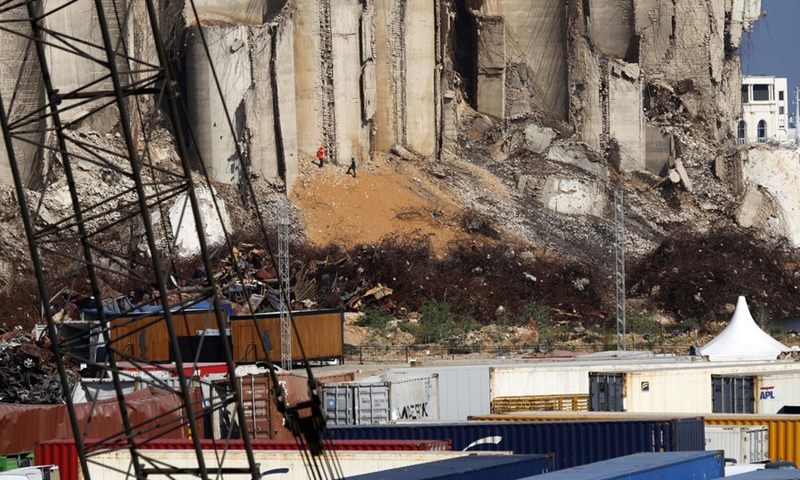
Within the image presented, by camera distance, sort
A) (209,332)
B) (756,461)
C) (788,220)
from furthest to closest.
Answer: (788,220) → (209,332) → (756,461)

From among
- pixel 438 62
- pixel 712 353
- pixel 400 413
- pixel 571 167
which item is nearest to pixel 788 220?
pixel 571 167

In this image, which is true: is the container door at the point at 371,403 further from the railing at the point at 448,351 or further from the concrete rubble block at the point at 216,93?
→ the concrete rubble block at the point at 216,93

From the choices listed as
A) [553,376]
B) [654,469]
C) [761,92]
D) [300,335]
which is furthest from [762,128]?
[654,469]

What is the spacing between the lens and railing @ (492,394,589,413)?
35.3m

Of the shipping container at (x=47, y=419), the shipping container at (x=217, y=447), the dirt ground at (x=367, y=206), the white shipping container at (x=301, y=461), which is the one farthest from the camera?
the dirt ground at (x=367, y=206)

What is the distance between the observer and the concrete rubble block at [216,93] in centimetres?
6103

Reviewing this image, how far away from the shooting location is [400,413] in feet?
111

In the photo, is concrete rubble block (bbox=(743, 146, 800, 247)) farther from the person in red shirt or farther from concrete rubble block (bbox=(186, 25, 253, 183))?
concrete rubble block (bbox=(186, 25, 253, 183))

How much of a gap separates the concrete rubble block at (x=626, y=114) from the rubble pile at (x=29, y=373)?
1403 inches

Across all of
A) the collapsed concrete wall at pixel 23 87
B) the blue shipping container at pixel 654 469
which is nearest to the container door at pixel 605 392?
the blue shipping container at pixel 654 469

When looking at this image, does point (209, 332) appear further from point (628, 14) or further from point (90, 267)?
point (628, 14)

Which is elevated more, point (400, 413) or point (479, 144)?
point (479, 144)

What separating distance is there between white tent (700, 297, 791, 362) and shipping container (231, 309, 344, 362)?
11.0 metres

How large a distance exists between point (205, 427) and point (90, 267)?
1663cm
